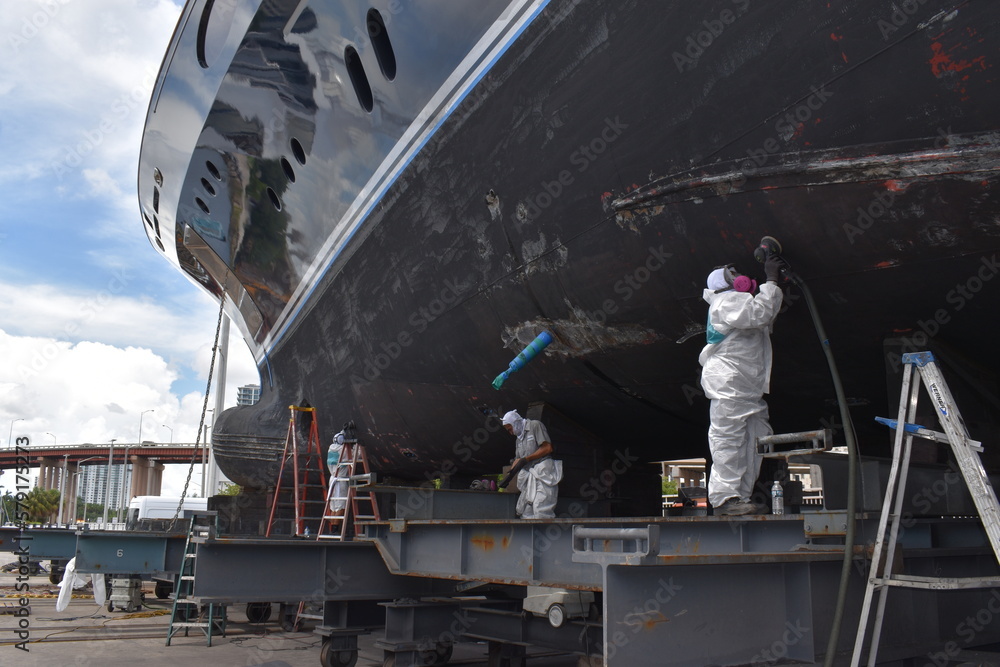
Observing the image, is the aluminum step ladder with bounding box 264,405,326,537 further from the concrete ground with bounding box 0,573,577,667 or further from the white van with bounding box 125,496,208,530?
the white van with bounding box 125,496,208,530

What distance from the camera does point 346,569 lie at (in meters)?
5.88

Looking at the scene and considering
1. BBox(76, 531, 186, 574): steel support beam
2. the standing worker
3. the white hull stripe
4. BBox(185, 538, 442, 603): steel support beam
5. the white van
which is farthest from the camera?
the white van

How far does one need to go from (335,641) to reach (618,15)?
4683mm

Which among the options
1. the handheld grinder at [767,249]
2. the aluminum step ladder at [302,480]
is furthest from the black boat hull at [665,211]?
the aluminum step ladder at [302,480]

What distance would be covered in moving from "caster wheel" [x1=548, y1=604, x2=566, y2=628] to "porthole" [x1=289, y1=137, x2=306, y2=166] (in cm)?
417

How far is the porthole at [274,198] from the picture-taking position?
7.43 m

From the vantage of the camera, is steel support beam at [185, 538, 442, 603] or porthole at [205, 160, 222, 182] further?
porthole at [205, 160, 222, 182]

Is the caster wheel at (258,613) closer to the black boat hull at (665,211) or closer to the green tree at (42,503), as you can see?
the black boat hull at (665,211)

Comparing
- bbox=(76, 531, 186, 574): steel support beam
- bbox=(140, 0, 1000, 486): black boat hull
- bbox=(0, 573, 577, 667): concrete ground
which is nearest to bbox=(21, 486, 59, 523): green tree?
bbox=(0, 573, 577, 667): concrete ground

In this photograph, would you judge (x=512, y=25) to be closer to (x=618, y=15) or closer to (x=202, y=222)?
(x=618, y=15)

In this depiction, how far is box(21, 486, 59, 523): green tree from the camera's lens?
159 ft

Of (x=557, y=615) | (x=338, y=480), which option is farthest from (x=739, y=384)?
(x=338, y=480)

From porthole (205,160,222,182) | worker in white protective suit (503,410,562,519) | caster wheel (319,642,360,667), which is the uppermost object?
porthole (205,160,222,182)

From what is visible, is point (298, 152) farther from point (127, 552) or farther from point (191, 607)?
point (191, 607)
